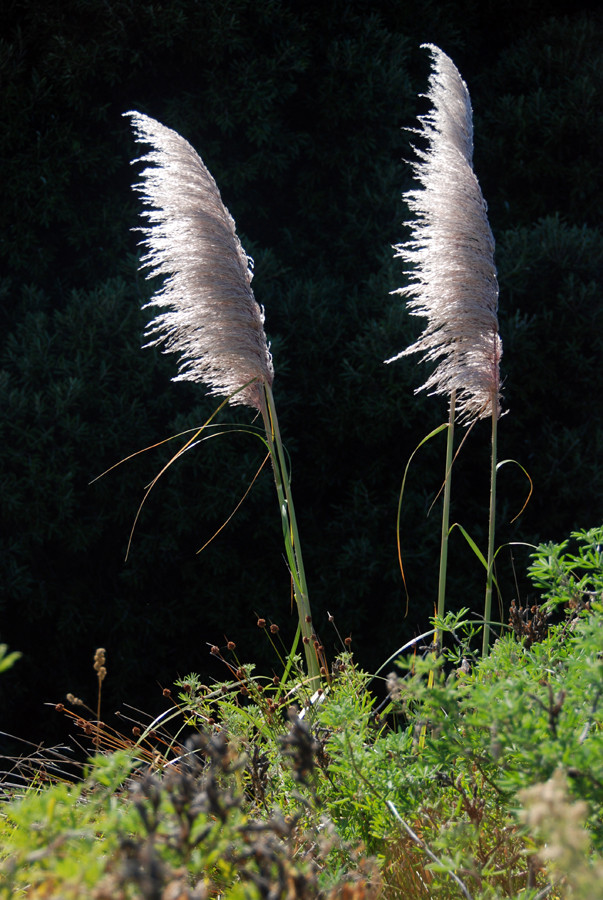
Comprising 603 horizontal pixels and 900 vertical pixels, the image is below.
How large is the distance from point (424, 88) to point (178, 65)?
2.16m

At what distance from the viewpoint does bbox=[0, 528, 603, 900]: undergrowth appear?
840 mm

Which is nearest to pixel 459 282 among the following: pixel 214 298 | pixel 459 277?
pixel 459 277

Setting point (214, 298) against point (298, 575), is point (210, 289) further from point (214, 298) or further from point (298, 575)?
point (298, 575)

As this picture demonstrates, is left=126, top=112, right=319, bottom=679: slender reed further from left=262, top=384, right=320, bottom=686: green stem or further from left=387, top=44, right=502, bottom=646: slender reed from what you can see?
left=387, top=44, right=502, bottom=646: slender reed

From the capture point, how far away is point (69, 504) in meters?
4.96

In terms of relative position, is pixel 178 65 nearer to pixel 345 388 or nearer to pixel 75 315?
pixel 75 315

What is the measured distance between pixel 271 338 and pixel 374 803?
162 inches

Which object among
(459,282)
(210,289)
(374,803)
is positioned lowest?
(374,803)

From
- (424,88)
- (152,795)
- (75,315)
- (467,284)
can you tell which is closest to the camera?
(152,795)

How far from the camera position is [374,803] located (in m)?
1.62

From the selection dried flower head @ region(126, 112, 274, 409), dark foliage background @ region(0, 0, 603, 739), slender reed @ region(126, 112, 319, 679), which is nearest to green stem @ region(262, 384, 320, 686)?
slender reed @ region(126, 112, 319, 679)

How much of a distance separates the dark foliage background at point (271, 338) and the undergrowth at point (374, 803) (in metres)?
3.09

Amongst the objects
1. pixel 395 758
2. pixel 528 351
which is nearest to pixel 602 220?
pixel 528 351

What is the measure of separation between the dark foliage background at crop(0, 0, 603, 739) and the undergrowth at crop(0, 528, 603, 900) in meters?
3.09
